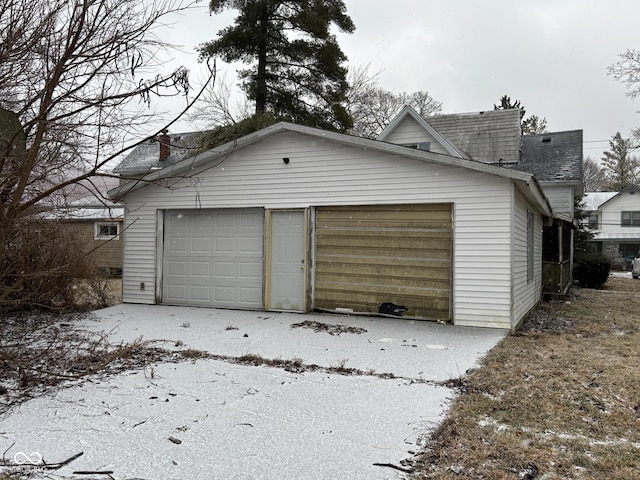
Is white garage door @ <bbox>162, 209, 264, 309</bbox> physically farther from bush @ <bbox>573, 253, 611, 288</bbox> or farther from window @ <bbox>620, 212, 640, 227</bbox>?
window @ <bbox>620, 212, 640, 227</bbox>

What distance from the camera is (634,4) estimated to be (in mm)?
13352

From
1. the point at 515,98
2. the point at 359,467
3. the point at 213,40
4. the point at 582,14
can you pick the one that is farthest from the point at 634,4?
the point at 515,98

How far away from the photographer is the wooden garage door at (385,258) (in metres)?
8.20

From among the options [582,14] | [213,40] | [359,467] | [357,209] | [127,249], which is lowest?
[359,467]

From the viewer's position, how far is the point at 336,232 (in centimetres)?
897

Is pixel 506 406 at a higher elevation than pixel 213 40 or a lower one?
lower

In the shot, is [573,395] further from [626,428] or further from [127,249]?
[127,249]

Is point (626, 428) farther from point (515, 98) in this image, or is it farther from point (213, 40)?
point (515, 98)

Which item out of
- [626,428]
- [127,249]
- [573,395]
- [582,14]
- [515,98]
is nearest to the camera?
[626,428]

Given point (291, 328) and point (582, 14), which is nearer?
point (291, 328)

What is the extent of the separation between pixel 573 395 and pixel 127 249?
9.01 m

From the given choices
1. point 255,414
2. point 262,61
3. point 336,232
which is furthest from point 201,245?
point 262,61

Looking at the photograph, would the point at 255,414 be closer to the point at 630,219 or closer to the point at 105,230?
the point at 105,230

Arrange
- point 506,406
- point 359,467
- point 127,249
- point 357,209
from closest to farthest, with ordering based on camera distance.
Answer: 1. point 359,467
2. point 506,406
3. point 357,209
4. point 127,249
